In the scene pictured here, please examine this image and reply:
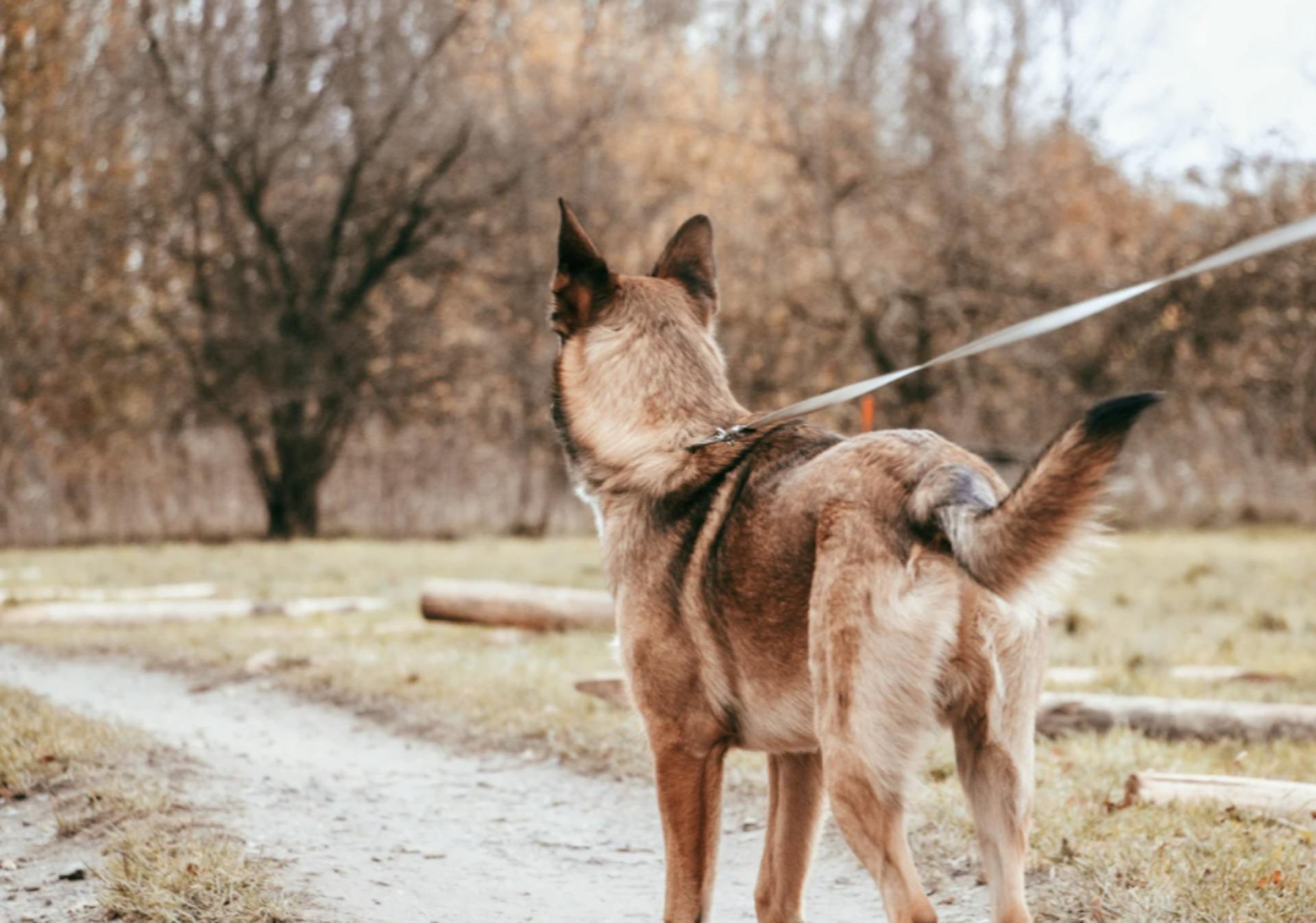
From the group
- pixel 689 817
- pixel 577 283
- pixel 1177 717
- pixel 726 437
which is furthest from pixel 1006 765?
pixel 1177 717

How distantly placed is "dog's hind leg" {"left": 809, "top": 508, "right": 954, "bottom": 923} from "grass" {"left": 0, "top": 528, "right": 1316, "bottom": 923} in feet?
4.41

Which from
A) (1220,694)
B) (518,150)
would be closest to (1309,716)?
(1220,694)

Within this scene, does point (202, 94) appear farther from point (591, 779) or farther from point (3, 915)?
point (3, 915)

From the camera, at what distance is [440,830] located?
215 inches

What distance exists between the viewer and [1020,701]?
3.04 m

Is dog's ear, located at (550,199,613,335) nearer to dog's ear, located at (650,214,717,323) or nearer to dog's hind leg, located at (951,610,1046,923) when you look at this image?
dog's ear, located at (650,214,717,323)

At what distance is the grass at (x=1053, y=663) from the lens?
4188 millimetres

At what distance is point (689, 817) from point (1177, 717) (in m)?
3.80

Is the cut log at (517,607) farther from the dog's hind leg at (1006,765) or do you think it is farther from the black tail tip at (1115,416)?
the black tail tip at (1115,416)

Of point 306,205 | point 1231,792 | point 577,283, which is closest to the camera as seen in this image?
point 577,283

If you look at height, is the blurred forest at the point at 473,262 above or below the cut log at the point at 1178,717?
above

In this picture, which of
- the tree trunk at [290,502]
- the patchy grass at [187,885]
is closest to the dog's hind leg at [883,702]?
the patchy grass at [187,885]

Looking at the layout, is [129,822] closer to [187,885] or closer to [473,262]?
[187,885]

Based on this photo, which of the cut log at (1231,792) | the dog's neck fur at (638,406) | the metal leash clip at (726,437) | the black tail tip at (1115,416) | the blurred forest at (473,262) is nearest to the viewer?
→ the black tail tip at (1115,416)
